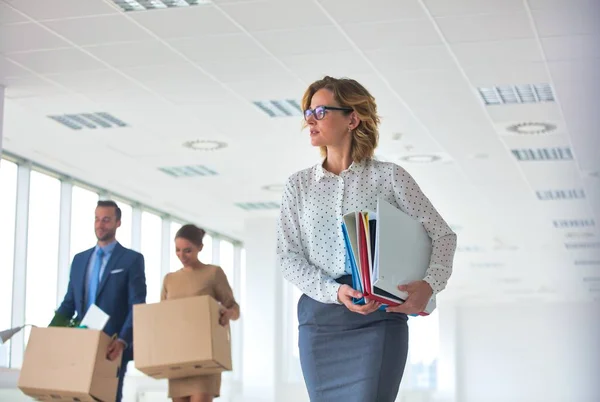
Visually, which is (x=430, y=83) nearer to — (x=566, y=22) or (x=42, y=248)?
(x=566, y=22)

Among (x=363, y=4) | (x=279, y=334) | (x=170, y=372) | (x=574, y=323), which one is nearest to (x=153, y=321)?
(x=170, y=372)

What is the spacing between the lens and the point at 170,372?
5469 millimetres

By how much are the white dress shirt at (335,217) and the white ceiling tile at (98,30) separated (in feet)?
14.8

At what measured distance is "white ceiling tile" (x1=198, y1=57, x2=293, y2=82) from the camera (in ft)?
25.5

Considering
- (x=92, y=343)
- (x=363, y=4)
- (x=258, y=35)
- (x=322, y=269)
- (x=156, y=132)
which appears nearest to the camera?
(x=322, y=269)

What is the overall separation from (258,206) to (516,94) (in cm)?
660

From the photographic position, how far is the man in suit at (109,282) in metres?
5.10

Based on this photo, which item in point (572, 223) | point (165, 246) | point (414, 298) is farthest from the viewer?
point (165, 246)

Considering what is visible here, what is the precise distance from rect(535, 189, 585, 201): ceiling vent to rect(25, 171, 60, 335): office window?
6.02 meters

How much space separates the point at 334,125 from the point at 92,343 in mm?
2635

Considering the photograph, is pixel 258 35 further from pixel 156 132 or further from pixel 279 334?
pixel 279 334

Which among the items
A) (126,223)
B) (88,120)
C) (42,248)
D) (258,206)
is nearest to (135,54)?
(88,120)

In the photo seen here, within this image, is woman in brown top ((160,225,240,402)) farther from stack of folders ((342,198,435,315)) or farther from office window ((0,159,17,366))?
office window ((0,159,17,366))

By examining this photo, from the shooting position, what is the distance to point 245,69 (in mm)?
7965
